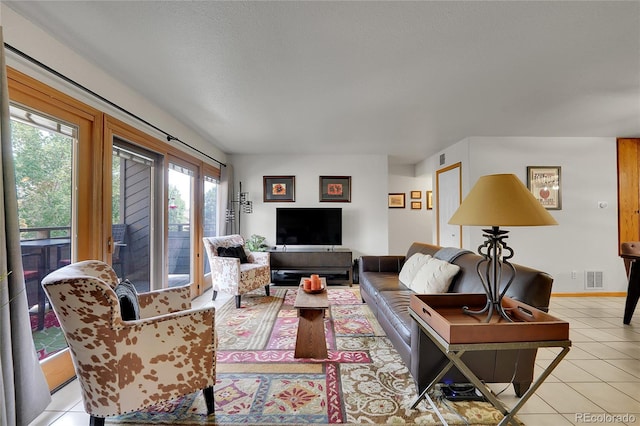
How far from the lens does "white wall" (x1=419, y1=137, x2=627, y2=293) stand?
13.3 feet

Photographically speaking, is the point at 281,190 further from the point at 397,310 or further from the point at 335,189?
the point at 397,310

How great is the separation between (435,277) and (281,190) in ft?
11.3

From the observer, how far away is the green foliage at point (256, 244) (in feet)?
15.7

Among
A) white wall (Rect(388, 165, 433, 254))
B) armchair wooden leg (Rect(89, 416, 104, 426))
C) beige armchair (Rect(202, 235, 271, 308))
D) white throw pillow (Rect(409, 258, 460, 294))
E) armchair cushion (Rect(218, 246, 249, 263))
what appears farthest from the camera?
white wall (Rect(388, 165, 433, 254))

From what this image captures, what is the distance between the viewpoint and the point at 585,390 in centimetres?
184

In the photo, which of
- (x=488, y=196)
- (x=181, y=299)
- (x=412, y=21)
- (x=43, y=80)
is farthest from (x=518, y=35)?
(x=43, y=80)

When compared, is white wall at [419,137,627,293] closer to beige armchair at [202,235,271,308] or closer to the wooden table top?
the wooden table top

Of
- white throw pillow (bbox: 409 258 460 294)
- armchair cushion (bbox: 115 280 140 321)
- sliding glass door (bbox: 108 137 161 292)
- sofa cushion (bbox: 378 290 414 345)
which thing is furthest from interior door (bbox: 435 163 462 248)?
sliding glass door (bbox: 108 137 161 292)

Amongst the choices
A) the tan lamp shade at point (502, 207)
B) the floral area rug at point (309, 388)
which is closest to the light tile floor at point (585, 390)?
the floral area rug at point (309, 388)

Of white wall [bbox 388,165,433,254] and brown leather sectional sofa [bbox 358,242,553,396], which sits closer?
brown leather sectional sofa [bbox 358,242,553,396]

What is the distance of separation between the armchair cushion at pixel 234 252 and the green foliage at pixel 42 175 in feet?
6.34

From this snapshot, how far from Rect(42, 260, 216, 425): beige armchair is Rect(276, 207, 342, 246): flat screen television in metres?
3.37

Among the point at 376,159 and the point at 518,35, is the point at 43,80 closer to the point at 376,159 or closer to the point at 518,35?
the point at 518,35

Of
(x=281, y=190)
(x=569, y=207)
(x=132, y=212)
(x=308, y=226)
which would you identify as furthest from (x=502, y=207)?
(x=281, y=190)
